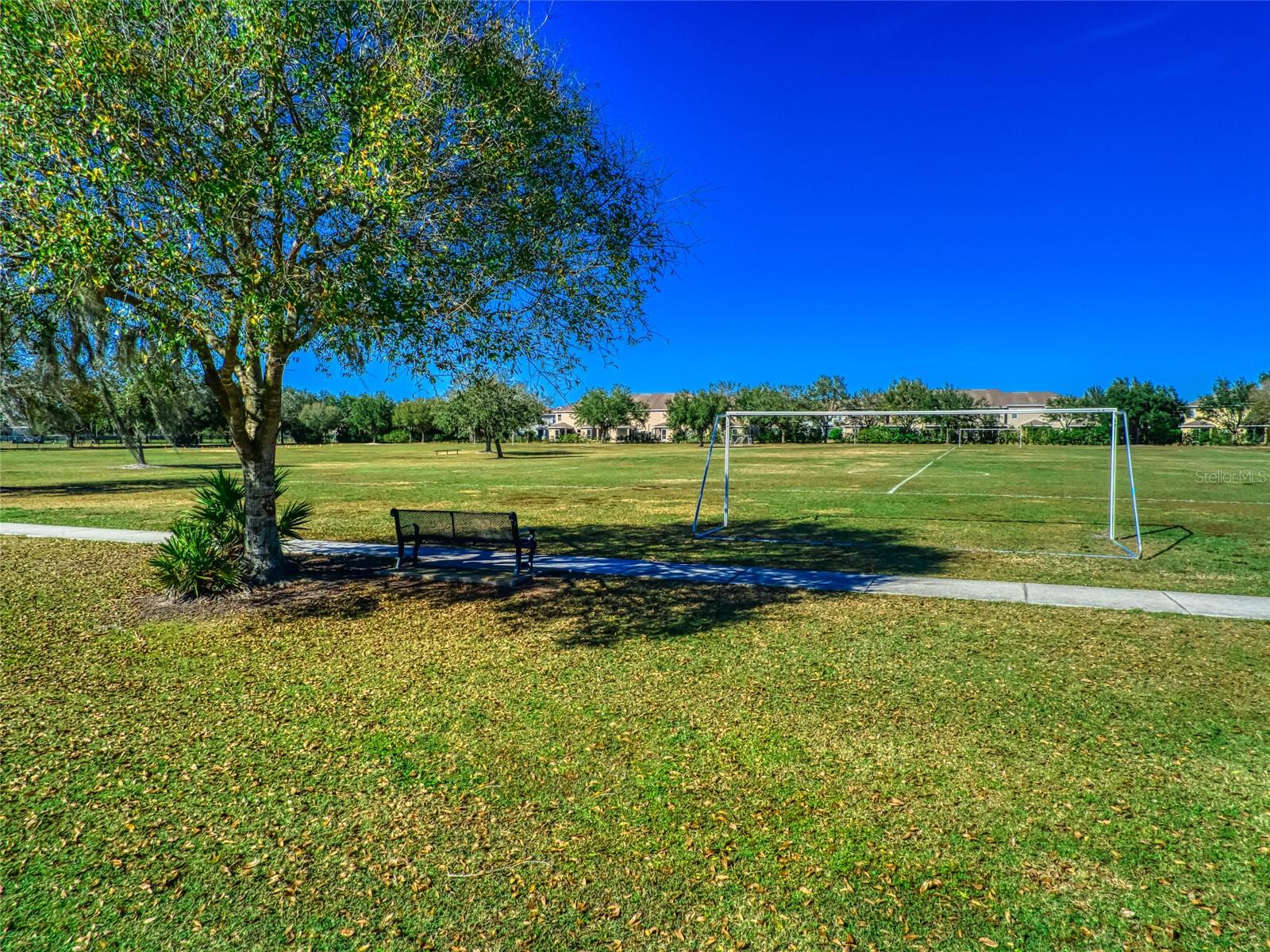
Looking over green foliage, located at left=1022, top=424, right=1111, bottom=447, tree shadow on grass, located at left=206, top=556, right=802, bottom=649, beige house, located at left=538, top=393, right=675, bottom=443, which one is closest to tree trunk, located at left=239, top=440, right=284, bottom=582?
tree shadow on grass, located at left=206, top=556, right=802, bottom=649

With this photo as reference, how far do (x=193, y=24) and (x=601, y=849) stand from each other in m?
7.48

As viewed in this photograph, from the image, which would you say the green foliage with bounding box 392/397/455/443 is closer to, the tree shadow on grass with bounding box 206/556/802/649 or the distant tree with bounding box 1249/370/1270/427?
the tree shadow on grass with bounding box 206/556/802/649

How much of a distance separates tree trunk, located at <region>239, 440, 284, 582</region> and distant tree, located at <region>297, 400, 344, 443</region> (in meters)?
93.3

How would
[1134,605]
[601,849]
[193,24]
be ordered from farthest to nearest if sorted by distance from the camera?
[1134,605]
[193,24]
[601,849]

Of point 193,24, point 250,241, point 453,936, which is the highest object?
point 193,24

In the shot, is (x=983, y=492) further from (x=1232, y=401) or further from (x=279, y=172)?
(x=1232, y=401)

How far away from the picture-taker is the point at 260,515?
9.60 meters

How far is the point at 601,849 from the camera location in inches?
156

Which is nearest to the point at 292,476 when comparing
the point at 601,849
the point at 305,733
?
the point at 305,733

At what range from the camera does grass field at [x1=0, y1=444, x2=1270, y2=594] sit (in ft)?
39.7

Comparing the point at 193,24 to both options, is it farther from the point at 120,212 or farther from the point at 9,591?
the point at 9,591

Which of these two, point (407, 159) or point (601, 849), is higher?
point (407, 159)

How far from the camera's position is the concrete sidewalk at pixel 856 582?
9094mm

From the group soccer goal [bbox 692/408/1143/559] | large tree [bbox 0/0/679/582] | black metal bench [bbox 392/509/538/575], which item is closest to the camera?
large tree [bbox 0/0/679/582]
